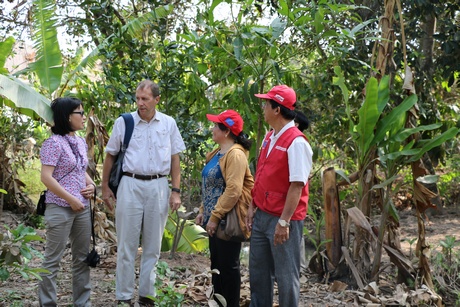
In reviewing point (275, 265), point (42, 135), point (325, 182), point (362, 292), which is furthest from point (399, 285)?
point (42, 135)

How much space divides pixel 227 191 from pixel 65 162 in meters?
1.21

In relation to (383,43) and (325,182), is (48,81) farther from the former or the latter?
(383,43)

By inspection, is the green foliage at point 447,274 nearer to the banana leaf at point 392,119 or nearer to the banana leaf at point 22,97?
the banana leaf at point 392,119

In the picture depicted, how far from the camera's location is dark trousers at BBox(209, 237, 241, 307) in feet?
16.0

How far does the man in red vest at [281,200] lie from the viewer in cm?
422

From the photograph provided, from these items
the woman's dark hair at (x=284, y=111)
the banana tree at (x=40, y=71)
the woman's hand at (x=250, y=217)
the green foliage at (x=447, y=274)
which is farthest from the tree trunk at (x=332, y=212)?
the banana tree at (x=40, y=71)

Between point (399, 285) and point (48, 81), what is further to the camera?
point (399, 285)

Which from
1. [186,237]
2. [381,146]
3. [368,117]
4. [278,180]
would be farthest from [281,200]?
[186,237]

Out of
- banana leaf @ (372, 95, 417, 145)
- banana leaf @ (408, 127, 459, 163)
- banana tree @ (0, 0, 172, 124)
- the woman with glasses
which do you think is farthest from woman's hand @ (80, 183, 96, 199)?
banana leaf @ (408, 127, 459, 163)

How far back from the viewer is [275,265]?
442cm

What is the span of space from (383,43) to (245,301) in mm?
2844

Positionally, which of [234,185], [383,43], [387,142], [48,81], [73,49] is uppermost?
[73,49]

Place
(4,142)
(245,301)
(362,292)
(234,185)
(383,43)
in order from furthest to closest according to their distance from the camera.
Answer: (4,142), (383,43), (362,292), (245,301), (234,185)

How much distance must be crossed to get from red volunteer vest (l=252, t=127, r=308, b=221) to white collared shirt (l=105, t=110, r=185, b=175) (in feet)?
3.24
